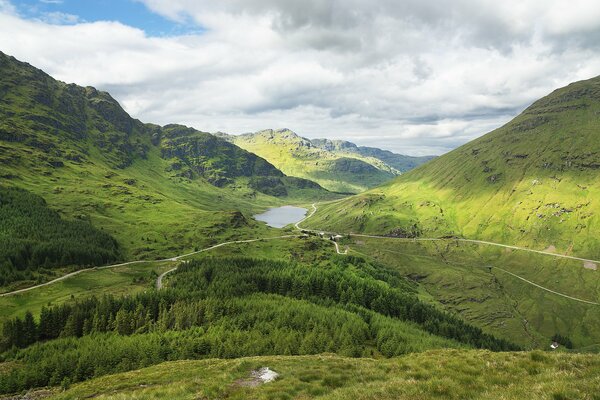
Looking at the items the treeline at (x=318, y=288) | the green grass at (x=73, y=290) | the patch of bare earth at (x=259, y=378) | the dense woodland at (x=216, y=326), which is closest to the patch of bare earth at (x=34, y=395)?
the dense woodland at (x=216, y=326)

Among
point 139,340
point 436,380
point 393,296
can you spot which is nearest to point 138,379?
point 436,380

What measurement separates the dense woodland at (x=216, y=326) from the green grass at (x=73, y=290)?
71.3 ft

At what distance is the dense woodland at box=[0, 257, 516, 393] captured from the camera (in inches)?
3400

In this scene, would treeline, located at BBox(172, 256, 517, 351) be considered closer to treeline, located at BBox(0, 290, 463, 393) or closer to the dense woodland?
the dense woodland

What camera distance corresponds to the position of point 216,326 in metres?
112

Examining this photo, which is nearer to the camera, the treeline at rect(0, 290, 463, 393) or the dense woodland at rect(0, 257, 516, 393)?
the treeline at rect(0, 290, 463, 393)

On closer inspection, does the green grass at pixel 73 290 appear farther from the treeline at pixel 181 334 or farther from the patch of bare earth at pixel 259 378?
the patch of bare earth at pixel 259 378

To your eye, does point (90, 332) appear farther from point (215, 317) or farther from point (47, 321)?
point (215, 317)

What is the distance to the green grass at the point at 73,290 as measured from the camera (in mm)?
146988

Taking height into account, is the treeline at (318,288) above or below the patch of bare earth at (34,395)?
below

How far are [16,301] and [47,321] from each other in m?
56.9

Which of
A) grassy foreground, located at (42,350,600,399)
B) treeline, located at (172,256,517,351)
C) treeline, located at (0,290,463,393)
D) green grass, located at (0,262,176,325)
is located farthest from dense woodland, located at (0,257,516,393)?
grassy foreground, located at (42,350,600,399)

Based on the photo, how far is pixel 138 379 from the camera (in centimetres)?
4772

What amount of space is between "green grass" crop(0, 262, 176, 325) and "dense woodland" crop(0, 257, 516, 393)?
71.3ft
